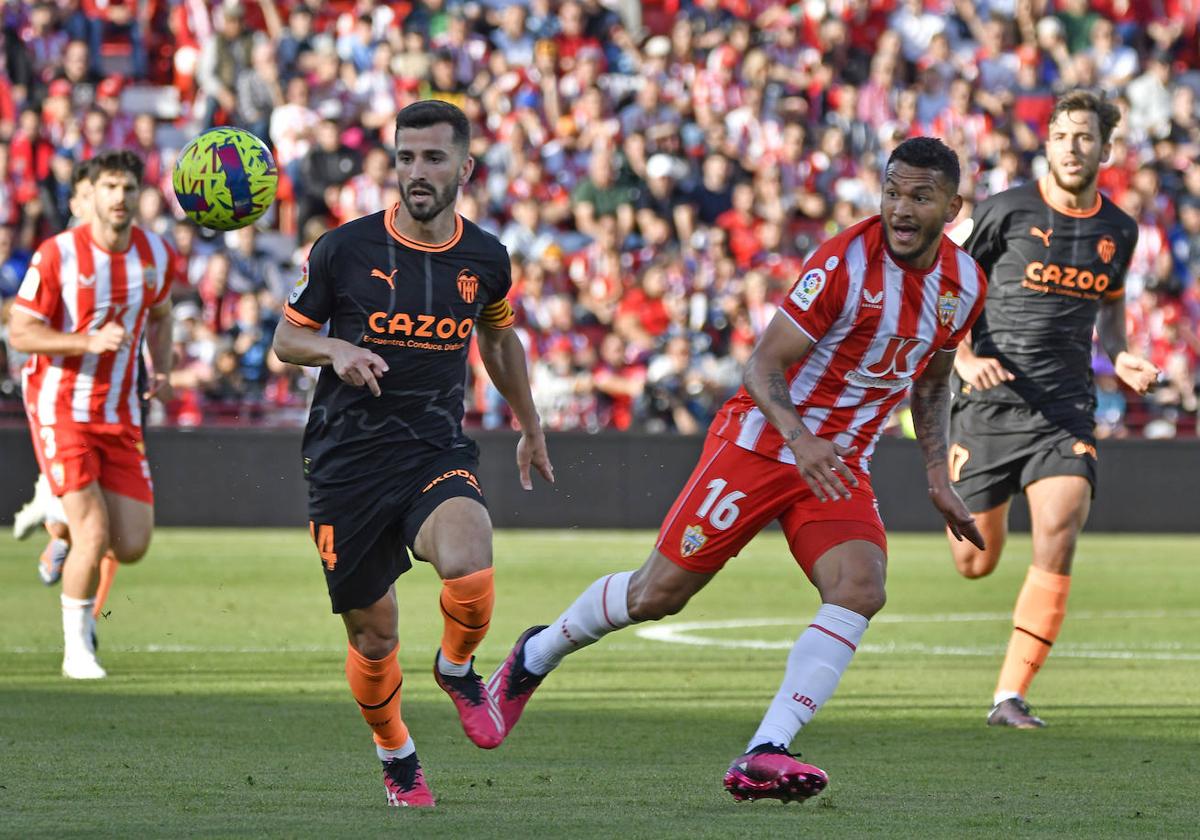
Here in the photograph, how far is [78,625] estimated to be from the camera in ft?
31.6

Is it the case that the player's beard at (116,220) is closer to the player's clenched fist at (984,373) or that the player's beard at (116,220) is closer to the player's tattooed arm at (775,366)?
→ the player's clenched fist at (984,373)

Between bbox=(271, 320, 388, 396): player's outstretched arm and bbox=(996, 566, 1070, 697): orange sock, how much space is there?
3503 millimetres

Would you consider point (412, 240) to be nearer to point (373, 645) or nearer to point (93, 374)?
point (373, 645)

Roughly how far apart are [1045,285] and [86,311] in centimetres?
476

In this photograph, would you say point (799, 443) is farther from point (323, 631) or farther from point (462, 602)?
point (323, 631)

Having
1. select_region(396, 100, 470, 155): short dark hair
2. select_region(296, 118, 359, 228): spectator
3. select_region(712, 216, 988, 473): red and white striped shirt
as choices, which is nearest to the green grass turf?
select_region(712, 216, 988, 473): red and white striped shirt

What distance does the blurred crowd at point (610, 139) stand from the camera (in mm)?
19594

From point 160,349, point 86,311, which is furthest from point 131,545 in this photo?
point 86,311

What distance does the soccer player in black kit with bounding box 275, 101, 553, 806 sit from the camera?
20.4 ft

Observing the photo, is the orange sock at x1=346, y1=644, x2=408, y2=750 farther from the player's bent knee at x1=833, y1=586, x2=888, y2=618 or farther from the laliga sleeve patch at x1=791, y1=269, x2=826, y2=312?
the laliga sleeve patch at x1=791, y1=269, x2=826, y2=312

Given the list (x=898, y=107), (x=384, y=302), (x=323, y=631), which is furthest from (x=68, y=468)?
(x=898, y=107)

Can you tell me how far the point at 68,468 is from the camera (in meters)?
9.80

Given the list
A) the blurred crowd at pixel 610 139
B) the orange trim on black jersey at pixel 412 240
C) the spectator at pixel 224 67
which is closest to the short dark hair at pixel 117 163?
the orange trim on black jersey at pixel 412 240

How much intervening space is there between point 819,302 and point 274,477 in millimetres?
13702
